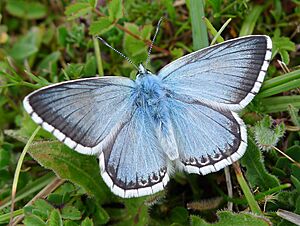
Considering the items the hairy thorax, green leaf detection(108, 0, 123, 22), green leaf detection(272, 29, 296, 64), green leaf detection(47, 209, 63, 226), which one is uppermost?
green leaf detection(272, 29, 296, 64)

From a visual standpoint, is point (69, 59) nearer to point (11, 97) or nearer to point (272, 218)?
point (11, 97)

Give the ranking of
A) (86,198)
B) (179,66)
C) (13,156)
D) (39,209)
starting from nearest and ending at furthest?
(179,66), (39,209), (86,198), (13,156)

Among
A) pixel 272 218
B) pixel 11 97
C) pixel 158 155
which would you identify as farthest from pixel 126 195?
pixel 11 97

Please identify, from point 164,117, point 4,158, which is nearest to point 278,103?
point 164,117

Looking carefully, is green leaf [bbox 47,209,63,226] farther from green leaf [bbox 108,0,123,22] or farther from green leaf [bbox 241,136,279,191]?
green leaf [bbox 108,0,123,22]

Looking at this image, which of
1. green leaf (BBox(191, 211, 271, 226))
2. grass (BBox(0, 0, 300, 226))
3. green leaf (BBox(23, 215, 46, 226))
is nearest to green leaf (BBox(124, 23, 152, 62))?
grass (BBox(0, 0, 300, 226))

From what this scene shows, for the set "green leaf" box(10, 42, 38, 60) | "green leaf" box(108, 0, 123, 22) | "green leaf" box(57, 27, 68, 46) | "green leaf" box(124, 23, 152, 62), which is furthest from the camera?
"green leaf" box(10, 42, 38, 60)

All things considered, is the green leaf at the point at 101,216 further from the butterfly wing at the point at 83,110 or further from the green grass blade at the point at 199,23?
the green grass blade at the point at 199,23
